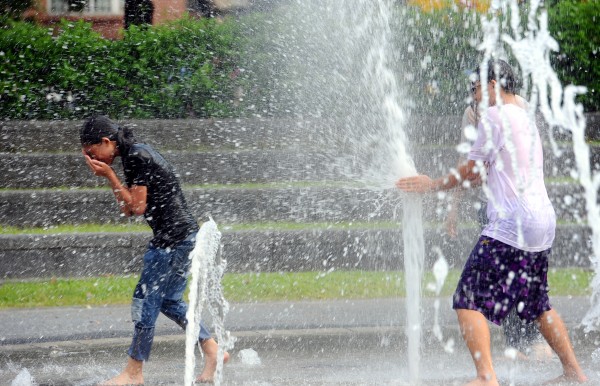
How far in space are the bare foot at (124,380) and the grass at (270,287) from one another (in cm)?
243

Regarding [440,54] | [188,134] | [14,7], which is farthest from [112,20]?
[440,54]

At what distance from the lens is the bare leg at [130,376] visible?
5.79m

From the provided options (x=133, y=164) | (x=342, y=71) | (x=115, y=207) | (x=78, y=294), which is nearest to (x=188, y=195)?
(x=115, y=207)

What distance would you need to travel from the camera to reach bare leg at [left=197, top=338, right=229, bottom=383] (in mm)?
6043

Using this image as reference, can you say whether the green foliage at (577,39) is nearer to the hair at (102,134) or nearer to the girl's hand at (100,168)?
the hair at (102,134)

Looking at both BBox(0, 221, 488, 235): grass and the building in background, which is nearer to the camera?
BBox(0, 221, 488, 235): grass

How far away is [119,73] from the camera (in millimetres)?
11914

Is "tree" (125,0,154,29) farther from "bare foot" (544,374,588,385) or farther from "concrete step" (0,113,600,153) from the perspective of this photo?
"bare foot" (544,374,588,385)

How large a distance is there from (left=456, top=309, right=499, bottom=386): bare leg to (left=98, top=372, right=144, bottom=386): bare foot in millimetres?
1951

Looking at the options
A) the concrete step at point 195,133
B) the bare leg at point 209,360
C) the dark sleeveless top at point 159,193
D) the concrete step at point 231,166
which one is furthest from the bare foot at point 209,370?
the concrete step at point 195,133

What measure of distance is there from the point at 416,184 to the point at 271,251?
12.9 feet

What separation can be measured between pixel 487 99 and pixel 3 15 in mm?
9087

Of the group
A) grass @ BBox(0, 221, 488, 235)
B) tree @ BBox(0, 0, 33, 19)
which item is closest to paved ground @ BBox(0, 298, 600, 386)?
grass @ BBox(0, 221, 488, 235)

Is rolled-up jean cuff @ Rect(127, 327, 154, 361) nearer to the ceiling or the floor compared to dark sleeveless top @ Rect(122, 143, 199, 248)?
nearer to the floor
